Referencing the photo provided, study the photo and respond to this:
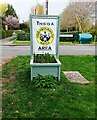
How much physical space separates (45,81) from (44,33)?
1.47 metres

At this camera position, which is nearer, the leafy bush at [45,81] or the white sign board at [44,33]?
the leafy bush at [45,81]

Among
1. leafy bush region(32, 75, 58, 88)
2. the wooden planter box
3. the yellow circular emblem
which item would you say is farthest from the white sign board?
leafy bush region(32, 75, 58, 88)

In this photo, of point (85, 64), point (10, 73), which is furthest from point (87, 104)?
point (85, 64)

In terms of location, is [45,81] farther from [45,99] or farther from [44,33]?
[44,33]

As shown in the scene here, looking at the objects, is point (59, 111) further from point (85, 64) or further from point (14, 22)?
point (14, 22)

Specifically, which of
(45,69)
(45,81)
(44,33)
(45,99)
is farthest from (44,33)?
(45,99)

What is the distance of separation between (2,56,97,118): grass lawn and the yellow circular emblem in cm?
103

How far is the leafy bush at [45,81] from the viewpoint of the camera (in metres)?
6.06

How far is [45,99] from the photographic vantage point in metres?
5.15

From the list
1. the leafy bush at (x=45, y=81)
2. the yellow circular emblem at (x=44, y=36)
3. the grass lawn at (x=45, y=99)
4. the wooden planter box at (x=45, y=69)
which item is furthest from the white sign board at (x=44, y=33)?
the leafy bush at (x=45, y=81)

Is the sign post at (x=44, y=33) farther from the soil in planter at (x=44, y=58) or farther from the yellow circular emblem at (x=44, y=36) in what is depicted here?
the soil in planter at (x=44, y=58)

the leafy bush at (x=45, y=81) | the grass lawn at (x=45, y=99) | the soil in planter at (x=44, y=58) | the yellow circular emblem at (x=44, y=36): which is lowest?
the grass lawn at (x=45, y=99)

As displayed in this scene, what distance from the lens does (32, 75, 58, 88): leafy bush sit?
606 centimetres

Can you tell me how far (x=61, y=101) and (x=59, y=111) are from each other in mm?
561
